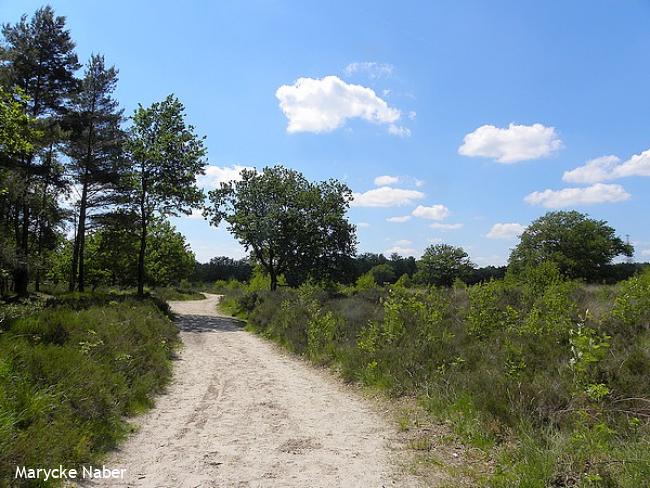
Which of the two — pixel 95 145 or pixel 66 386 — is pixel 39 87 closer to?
pixel 95 145

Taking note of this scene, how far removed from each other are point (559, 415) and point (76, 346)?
8051mm

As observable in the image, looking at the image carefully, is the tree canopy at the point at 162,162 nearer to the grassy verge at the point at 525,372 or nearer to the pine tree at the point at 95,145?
the pine tree at the point at 95,145

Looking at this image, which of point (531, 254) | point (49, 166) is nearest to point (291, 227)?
point (49, 166)

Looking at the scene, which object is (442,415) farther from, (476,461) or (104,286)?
(104,286)

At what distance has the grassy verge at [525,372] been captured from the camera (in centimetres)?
461

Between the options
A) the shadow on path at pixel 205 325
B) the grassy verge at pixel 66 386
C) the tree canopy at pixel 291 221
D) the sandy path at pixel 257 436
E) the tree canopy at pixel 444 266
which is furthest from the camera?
the tree canopy at pixel 444 266

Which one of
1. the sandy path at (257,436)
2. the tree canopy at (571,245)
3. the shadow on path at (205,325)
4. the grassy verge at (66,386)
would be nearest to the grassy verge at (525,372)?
the sandy path at (257,436)

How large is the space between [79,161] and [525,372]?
2521 cm

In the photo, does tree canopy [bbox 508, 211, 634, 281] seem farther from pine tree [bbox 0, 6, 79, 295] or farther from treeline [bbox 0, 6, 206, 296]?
pine tree [bbox 0, 6, 79, 295]

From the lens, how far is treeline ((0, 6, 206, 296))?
19.8 m

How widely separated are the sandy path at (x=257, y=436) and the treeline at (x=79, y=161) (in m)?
13.2

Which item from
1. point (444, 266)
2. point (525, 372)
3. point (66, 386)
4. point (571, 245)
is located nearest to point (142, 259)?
point (66, 386)

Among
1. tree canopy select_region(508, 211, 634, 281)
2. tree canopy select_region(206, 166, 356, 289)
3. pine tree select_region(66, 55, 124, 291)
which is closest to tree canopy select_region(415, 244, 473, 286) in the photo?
tree canopy select_region(508, 211, 634, 281)

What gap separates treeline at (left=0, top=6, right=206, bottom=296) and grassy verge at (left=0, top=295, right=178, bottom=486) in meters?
10.7
